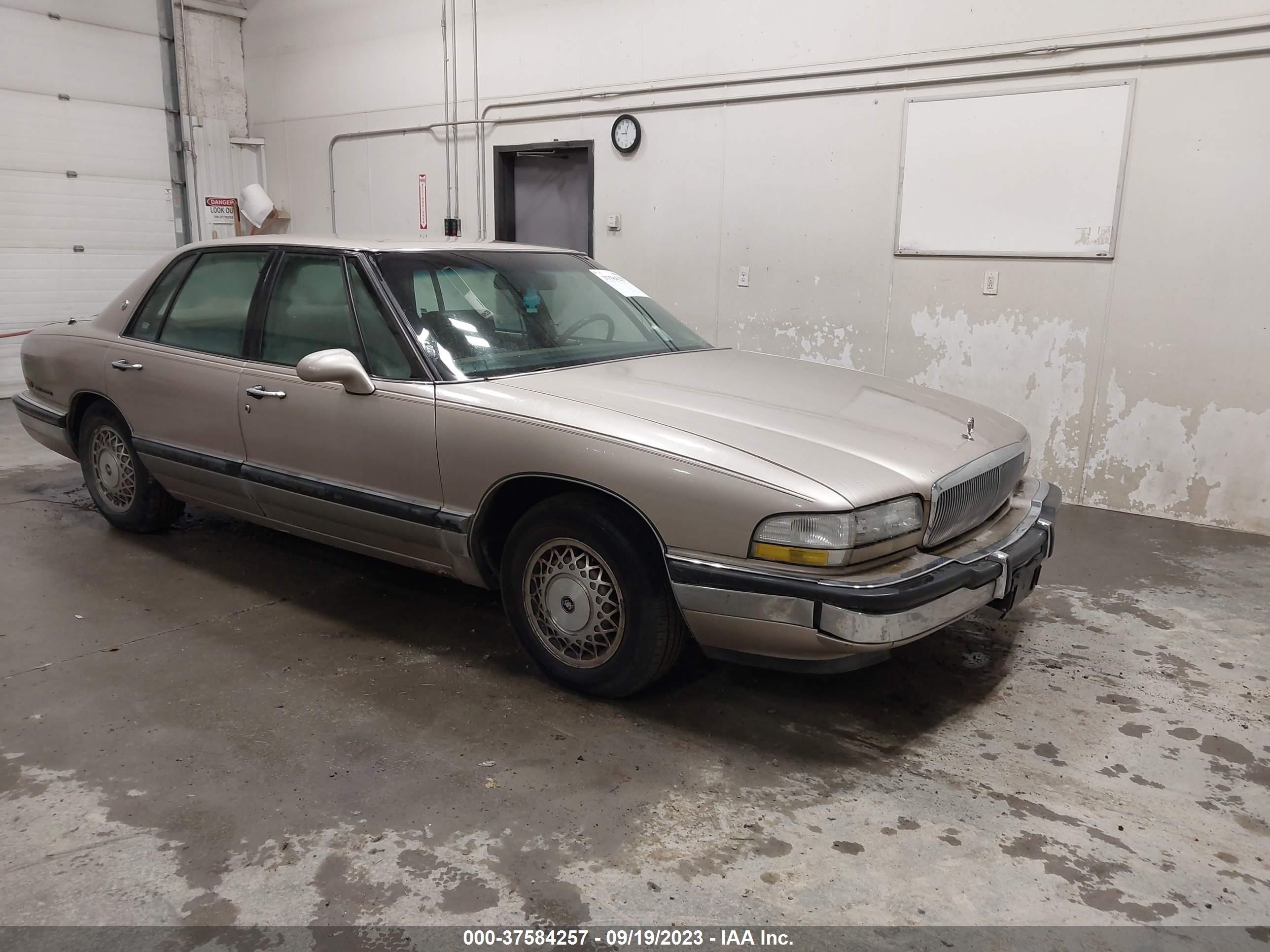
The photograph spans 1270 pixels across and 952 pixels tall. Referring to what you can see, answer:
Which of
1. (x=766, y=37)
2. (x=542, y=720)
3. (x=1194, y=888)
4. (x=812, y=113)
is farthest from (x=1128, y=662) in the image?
(x=766, y=37)

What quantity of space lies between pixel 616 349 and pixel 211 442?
174 cm

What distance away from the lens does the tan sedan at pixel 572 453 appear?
7.77 feet

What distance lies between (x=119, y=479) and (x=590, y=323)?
255cm

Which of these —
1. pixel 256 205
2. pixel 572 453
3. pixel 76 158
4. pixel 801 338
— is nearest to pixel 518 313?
pixel 572 453

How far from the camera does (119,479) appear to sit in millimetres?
4293

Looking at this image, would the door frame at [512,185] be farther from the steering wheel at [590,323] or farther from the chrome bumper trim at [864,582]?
the chrome bumper trim at [864,582]

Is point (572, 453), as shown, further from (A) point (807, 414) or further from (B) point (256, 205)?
(B) point (256, 205)

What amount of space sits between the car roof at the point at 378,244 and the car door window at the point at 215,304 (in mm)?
64

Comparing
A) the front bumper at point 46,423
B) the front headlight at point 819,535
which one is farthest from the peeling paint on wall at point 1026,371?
the front bumper at point 46,423

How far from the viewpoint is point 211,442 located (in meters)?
3.64

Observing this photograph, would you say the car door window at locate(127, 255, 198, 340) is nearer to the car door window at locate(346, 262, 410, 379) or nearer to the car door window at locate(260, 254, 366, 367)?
the car door window at locate(260, 254, 366, 367)

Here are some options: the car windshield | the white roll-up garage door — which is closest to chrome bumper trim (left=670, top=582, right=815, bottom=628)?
the car windshield

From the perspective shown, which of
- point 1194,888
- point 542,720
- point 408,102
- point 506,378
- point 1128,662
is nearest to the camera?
point 1194,888

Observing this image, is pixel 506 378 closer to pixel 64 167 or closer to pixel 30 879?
pixel 30 879
